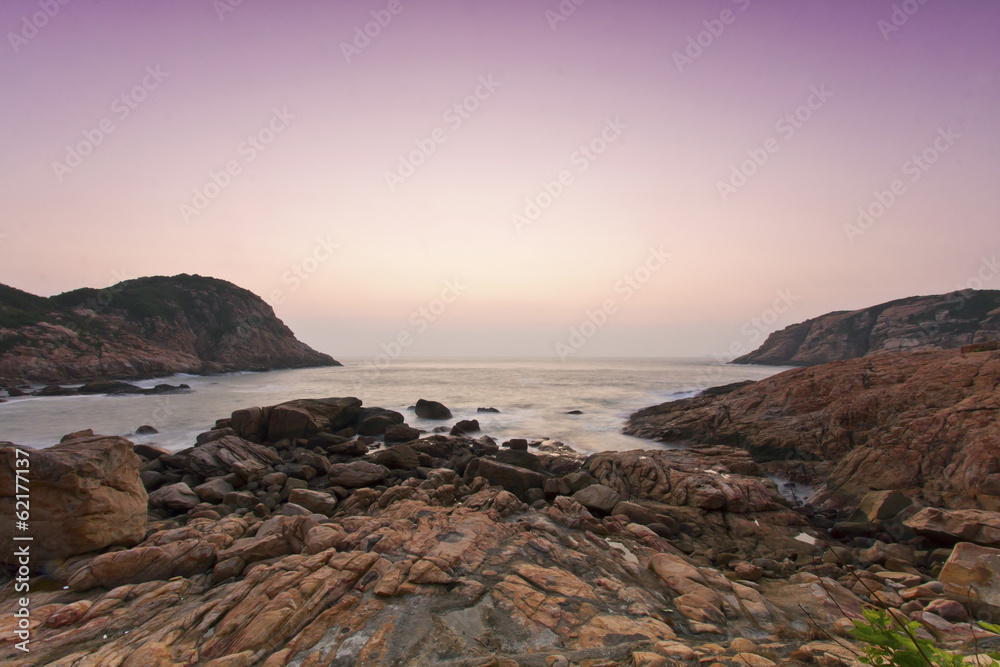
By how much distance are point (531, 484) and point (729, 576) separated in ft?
18.7

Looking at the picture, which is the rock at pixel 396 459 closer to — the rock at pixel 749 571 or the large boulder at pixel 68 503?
the large boulder at pixel 68 503

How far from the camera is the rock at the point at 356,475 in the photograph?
12500 mm

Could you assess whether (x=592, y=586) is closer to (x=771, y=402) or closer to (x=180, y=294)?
(x=771, y=402)

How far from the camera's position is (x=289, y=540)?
24.4 feet

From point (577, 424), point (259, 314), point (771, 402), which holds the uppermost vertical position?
point (259, 314)

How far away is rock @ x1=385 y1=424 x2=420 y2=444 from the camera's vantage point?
2070cm

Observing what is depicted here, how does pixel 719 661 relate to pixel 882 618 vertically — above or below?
below

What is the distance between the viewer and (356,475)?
12695mm

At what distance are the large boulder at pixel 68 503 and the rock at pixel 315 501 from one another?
3.04m

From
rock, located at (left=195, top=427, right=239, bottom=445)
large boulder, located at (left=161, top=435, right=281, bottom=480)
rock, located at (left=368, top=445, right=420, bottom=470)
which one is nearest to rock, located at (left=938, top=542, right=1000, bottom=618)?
rock, located at (left=368, top=445, right=420, bottom=470)

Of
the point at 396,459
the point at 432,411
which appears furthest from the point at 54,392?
the point at 396,459

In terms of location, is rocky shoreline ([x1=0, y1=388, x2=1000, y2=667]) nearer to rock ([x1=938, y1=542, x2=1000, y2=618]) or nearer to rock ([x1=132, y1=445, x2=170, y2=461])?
rock ([x1=938, y1=542, x2=1000, y2=618])

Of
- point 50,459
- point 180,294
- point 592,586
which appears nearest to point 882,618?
point 592,586

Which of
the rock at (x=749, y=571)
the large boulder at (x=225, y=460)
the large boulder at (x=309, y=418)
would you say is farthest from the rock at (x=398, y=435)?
the rock at (x=749, y=571)
